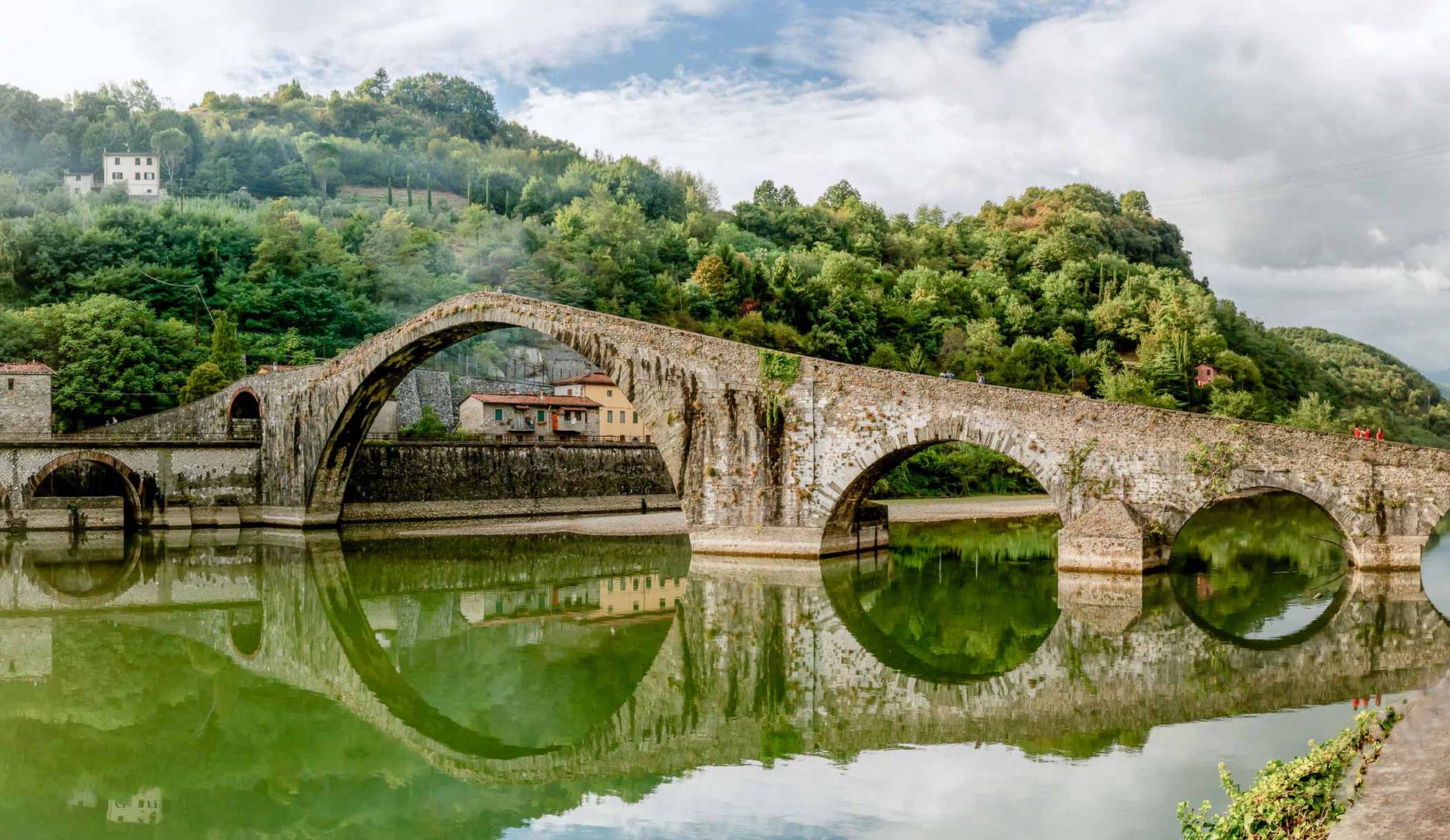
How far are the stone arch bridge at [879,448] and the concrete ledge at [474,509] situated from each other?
5.66 m

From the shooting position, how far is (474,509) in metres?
36.8

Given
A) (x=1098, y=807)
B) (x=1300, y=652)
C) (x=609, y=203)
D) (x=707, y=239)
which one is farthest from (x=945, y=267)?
(x=1098, y=807)

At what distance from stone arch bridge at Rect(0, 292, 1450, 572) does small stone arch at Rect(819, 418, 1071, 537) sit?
0.10 ft

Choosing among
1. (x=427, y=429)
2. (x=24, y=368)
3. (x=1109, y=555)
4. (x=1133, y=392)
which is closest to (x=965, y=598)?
(x=1109, y=555)

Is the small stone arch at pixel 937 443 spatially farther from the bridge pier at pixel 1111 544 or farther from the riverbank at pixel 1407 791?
the riverbank at pixel 1407 791

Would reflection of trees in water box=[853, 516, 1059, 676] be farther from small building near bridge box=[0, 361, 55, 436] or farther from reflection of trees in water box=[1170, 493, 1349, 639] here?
small building near bridge box=[0, 361, 55, 436]

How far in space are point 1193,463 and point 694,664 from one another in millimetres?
9874

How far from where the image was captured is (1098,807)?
8133 mm

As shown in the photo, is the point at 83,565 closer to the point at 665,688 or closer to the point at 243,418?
the point at 243,418

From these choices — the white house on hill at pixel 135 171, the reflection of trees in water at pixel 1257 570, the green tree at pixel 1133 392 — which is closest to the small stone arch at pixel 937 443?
the reflection of trees in water at pixel 1257 570

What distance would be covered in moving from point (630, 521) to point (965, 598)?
1814 cm

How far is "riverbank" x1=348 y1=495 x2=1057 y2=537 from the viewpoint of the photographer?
105 feet

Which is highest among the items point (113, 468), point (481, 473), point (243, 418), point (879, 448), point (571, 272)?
point (571, 272)

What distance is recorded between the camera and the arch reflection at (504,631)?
11648 millimetres
